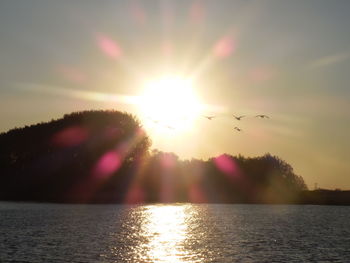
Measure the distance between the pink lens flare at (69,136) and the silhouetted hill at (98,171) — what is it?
0.24 m

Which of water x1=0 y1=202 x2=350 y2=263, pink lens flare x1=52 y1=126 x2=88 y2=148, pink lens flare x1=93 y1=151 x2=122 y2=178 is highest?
pink lens flare x1=52 y1=126 x2=88 y2=148

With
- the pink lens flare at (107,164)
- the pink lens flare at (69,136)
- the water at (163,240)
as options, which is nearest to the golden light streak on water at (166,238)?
the water at (163,240)

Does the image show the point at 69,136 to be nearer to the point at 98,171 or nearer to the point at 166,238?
the point at 98,171

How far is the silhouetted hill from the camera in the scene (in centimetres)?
12988

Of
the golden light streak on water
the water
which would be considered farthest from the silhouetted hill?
the water

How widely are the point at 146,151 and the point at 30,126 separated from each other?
3093 centimetres

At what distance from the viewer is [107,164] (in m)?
132

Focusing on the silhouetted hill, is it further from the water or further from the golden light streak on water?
the water

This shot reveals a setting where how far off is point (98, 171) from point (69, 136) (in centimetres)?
1136

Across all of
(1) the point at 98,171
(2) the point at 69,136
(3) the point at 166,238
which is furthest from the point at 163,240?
(2) the point at 69,136

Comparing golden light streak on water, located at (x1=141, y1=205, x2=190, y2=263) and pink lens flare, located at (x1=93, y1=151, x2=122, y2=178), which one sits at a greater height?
pink lens flare, located at (x1=93, y1=151, x2=122, y2=178)

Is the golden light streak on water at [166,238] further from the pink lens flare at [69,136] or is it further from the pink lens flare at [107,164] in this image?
the pink lens flare at [69,136]

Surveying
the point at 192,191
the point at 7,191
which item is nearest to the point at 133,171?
the point at 192,191

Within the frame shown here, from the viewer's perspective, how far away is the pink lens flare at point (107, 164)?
129 meters
